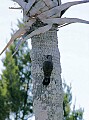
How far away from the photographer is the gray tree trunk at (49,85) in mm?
1799

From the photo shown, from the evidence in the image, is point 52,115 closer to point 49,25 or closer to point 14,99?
point 49,25

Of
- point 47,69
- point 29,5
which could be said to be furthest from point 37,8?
point 47,69

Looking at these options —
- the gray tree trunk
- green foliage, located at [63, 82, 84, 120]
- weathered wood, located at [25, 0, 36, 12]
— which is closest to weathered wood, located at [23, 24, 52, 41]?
the gray tree trunk

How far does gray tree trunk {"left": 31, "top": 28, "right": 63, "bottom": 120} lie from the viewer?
180cm

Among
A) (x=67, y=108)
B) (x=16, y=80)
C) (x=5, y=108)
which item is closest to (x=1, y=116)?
(x=5, y=108)

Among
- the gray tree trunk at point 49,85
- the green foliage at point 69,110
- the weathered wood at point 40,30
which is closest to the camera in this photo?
the gray tree trunk at point 49,85

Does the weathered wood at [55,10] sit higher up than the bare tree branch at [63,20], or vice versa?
the weathered wood at [55,10]

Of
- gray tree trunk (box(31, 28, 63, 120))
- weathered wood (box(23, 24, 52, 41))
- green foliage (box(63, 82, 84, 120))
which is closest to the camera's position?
gray tree trunk (box(31, 28, 63, 120))

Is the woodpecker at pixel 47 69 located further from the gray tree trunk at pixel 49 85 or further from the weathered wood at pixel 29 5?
the weathered wood at pixel 29 5

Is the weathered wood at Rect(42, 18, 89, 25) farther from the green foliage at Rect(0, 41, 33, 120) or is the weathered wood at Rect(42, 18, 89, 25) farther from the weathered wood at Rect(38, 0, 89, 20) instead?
the green foliage at Rect(0, 41, 33, 120)

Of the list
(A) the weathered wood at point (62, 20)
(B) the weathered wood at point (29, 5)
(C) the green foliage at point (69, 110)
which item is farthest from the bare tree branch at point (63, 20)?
(C) the green foliage at point (69, 110)

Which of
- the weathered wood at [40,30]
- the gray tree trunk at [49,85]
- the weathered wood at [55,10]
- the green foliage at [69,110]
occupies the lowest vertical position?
the green foliage at [69,110]

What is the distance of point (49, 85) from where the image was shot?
6.07 ft

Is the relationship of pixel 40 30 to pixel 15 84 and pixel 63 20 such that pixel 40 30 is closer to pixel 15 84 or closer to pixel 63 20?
pixel 63 20
